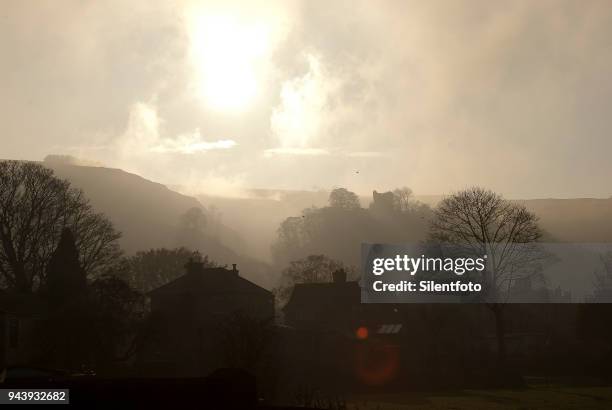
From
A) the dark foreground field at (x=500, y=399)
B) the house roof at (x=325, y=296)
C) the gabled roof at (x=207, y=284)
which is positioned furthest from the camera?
the house roof at (x=325, y=296)

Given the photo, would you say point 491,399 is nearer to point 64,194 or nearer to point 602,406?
point 602,406

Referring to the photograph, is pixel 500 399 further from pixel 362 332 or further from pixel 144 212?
pixel 144 212

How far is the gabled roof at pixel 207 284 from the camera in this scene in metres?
71.7

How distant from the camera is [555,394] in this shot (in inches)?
1727

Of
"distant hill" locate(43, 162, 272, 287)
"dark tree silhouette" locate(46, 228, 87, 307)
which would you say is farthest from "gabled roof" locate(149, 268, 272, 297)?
"distant hill" locate(43, 162, 272, 287)

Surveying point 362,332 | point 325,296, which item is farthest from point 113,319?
point 325,296

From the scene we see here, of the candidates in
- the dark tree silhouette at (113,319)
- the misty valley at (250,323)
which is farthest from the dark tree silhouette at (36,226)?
the dark tree silhouette at (113,319)

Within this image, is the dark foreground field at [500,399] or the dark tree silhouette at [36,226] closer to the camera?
→ the dark foreground field at [500,399]

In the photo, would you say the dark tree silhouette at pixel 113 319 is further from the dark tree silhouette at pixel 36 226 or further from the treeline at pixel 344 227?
the treeline at pixel 344 227

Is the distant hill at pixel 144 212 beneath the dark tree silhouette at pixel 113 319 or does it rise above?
above

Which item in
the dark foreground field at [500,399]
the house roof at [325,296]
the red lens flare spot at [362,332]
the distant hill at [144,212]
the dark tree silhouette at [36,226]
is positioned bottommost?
the dark foreground field at [500,399]

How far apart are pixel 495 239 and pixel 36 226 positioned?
3835 centimetres

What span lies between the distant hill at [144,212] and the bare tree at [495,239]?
7361 centimetres

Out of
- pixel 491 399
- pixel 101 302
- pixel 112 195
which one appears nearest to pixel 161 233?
pixel 112 195
